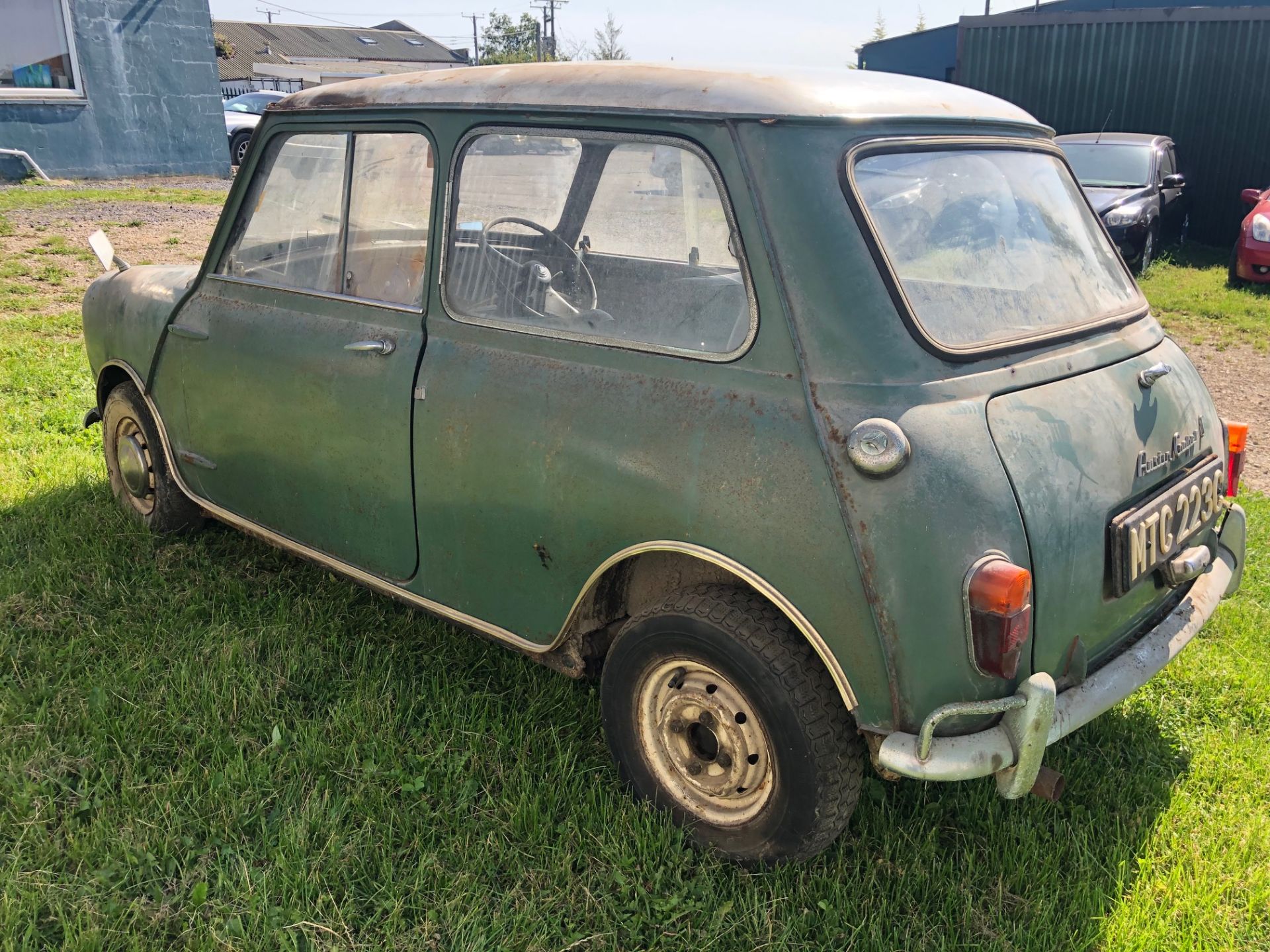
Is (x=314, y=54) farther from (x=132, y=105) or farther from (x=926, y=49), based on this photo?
(x=132, y=105)

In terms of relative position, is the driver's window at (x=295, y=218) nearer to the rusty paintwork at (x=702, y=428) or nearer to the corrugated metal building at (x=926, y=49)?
the rusty paintwork at (x=702, y=428)

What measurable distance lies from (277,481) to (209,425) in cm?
46

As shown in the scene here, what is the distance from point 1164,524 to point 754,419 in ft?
3.58

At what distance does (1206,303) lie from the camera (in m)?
9.80

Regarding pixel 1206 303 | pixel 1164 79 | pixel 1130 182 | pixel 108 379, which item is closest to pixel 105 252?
pixel 108 379

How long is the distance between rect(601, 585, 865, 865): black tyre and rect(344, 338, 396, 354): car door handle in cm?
110

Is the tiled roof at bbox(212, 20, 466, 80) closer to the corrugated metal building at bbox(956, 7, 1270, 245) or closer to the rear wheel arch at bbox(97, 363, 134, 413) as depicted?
the corrugated metal building at bbox(956, 7, 1270, 245)

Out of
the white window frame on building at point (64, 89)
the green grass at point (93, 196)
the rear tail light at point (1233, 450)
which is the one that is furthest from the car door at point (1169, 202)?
the white window frame on building at point (64, 89)

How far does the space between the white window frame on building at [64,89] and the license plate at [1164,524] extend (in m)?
16.5

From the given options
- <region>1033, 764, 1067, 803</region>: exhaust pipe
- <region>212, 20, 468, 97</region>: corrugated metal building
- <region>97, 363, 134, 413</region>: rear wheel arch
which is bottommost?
<region>1033, 764, 1067, 803</region>: exhaust pipe

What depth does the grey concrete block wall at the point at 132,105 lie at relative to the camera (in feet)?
48.5

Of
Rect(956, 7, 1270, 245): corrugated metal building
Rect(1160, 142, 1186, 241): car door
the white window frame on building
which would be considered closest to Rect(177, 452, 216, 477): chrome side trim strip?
Rect(1160, 142, 1186, 241): car door

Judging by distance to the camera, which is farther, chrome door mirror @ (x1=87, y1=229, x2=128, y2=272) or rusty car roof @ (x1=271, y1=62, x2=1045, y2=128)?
chrome door mirror @ (x1=87, y1=229, x2=128, y2=272)

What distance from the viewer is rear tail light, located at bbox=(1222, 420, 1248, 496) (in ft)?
9.86
